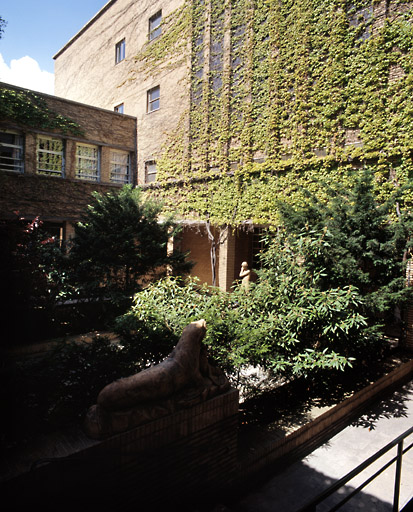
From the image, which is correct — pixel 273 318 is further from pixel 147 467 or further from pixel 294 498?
pixel 147 467

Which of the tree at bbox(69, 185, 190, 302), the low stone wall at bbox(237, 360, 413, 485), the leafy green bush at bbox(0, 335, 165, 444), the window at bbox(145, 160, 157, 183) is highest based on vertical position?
the window at bbox(145, 160, 157, 183)

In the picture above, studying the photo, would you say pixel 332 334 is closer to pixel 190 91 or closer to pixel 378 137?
pixel 378 137

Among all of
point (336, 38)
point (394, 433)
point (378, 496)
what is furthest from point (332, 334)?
point (336, 38)

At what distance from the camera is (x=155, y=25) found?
1784cm

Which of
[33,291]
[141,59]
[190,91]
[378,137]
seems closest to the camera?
[33,291]

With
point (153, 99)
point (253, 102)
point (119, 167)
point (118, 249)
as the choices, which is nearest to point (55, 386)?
point (118, 249)

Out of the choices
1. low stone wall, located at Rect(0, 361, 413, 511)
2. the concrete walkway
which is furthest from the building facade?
low stone wall, located at Rect(0, 361, 413, 511)

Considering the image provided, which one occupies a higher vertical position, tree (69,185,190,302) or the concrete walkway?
tree (69,185,190,302)

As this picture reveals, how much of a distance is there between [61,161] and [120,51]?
384 inches

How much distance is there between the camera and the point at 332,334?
5.53 metres

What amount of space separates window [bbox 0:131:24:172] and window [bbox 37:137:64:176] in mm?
771

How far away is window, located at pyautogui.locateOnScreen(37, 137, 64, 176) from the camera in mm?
15062

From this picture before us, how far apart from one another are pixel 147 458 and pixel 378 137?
33.0 ft

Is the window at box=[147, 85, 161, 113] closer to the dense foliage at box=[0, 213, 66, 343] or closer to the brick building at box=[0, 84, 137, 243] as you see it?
the brick building at box=[0, 84, 137, 243]
